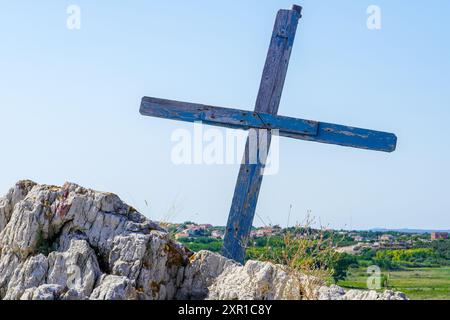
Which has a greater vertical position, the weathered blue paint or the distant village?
the weathered blue paint

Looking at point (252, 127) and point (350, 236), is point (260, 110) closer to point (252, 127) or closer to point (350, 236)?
point (252, 127)

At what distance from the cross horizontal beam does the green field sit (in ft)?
5.98

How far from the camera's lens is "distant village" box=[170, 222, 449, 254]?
12083 mm

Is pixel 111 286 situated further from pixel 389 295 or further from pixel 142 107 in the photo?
pixel 142 107

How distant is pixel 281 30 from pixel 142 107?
2233 mm

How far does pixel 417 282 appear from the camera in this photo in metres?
17.2

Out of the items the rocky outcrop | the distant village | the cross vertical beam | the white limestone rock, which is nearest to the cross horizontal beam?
the cross vertical beam

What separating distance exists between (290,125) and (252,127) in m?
0.52

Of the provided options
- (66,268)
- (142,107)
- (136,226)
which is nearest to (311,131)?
(142,107)

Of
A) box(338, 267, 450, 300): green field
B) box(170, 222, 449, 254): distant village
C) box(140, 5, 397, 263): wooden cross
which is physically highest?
box(140, 5, 397, 263): wooden cross

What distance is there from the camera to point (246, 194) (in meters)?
12.5

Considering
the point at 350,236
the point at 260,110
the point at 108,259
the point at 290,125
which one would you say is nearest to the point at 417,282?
the point at 350,236

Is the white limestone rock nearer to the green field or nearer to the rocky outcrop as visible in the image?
the rocky outcrop

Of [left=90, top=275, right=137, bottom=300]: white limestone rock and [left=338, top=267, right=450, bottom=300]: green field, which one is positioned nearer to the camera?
[left=90, top=275, right=137, bottom=300]: white limestone rock
